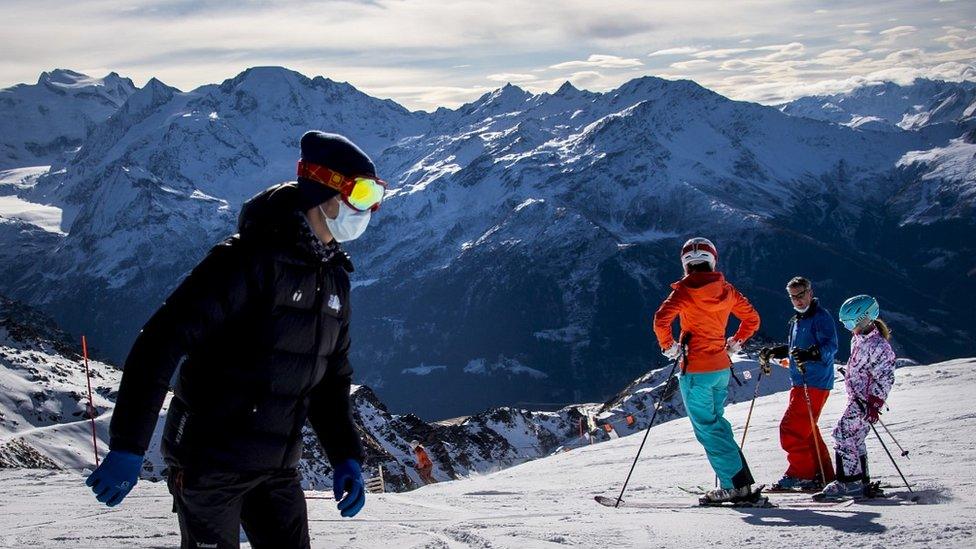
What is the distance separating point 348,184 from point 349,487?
1626 mm

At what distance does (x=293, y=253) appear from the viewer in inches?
167

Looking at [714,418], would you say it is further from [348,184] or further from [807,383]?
[348,184]

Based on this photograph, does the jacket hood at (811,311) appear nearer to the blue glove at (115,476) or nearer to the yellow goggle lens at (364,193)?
the yellow goggle lens at (364,193)

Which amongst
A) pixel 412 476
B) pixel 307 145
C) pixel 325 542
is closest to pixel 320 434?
pixel 307 145

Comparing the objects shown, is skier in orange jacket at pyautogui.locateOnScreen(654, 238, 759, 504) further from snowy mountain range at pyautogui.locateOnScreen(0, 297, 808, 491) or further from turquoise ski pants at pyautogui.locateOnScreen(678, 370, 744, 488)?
snowy mountain range at pyautogui.locateOnScreen(0, 297, 808, 491)

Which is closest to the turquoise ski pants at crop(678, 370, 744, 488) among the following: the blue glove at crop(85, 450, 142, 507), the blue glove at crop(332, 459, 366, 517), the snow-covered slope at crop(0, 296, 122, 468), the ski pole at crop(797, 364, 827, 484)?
the ski pole at crop(797, 364, 827, 484)

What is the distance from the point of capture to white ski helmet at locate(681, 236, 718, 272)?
9078 mm

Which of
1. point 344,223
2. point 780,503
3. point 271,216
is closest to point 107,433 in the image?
point 780,503

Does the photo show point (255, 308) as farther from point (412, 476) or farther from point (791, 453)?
point (412, 476)

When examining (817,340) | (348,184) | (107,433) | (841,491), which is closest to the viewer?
(348,184)

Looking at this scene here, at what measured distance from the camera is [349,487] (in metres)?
4.70

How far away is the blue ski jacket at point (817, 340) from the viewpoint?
34.5 feet

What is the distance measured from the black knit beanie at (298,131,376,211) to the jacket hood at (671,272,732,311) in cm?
511

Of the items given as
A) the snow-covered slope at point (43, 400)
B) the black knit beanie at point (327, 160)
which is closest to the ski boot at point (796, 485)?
the black knit beanie at point (327, 160)
